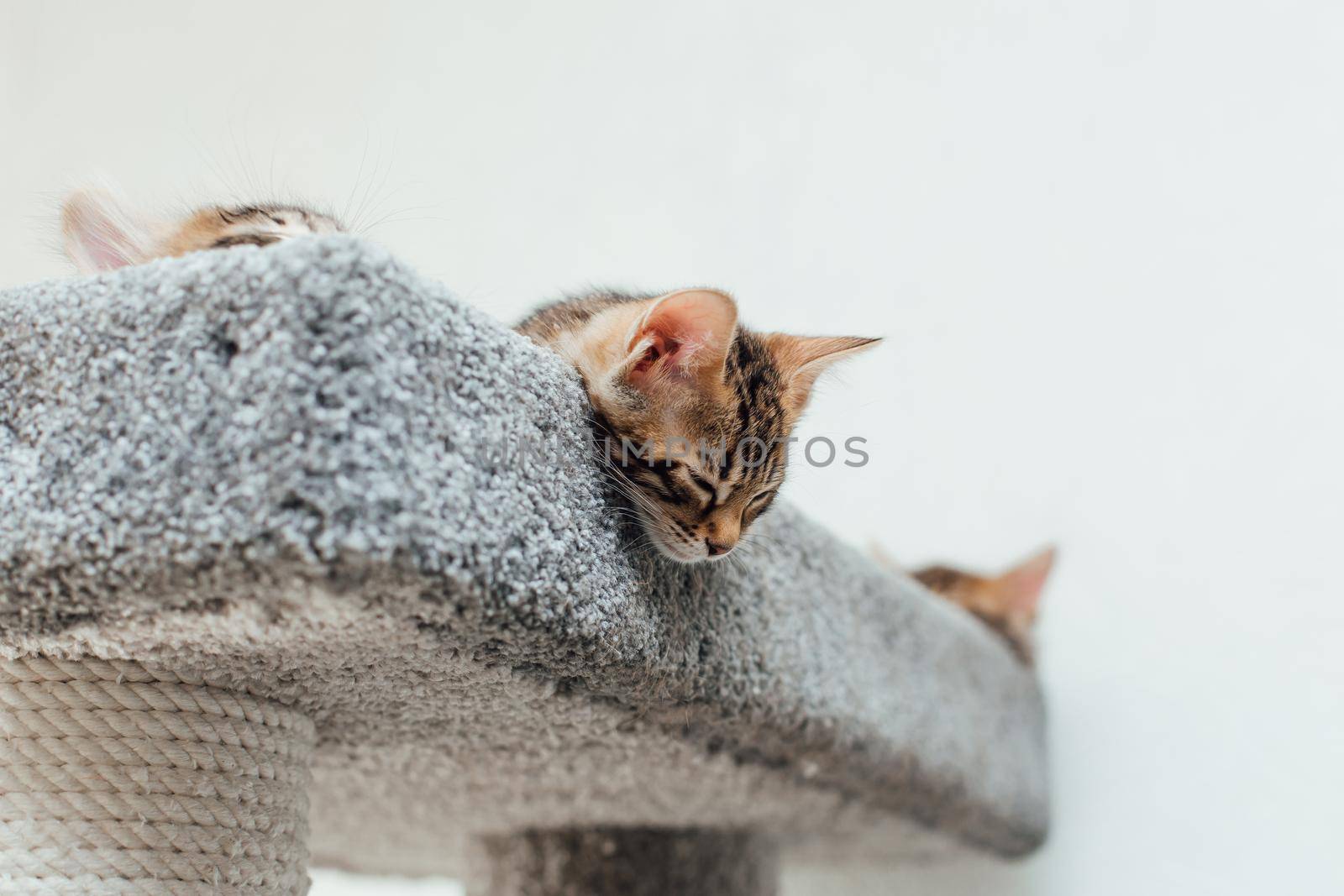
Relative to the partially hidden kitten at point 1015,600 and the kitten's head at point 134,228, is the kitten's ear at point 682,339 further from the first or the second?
the partially hidden kitten at point 1015,600

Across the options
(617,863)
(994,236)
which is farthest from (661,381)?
(994,236)

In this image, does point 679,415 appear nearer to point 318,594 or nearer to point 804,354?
point 804,354

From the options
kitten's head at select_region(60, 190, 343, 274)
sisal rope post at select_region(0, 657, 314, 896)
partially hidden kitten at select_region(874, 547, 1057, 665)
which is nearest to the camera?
sisal rope post at select_region(0, 657, 314, 896)

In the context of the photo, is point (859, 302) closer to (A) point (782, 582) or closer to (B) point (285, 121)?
(A) point (782, 582)

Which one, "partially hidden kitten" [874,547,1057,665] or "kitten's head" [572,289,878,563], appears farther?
"partially hidden kitten" [874,547,1057,665]

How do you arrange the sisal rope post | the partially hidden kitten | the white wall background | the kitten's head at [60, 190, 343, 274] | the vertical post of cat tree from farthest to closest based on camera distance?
the partially hidden kitten
the white wall background
the vertical post of cat tree
the kitten's head at [60, 190, 343, 274]
the sisal rope post

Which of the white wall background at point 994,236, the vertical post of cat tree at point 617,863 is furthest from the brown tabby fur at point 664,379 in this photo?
the vertical post of cat tree at point 617,863

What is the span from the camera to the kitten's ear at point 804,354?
2.37 feet

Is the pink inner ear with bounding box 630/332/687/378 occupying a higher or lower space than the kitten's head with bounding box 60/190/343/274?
lower

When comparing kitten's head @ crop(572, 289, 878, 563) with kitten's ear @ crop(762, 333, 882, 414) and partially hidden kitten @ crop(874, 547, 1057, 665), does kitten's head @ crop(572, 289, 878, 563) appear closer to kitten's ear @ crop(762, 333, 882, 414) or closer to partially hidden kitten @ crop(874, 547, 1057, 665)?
kitten's ear @ crop(762, 333, 882, 414)

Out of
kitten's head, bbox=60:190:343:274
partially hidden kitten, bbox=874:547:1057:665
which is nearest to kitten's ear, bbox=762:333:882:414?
kitten's head, bbox=60:190:343:274

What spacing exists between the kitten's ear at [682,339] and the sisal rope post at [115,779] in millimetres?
294

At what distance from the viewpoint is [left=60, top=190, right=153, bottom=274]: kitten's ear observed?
63 cm

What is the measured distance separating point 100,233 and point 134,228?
0.06 feet
